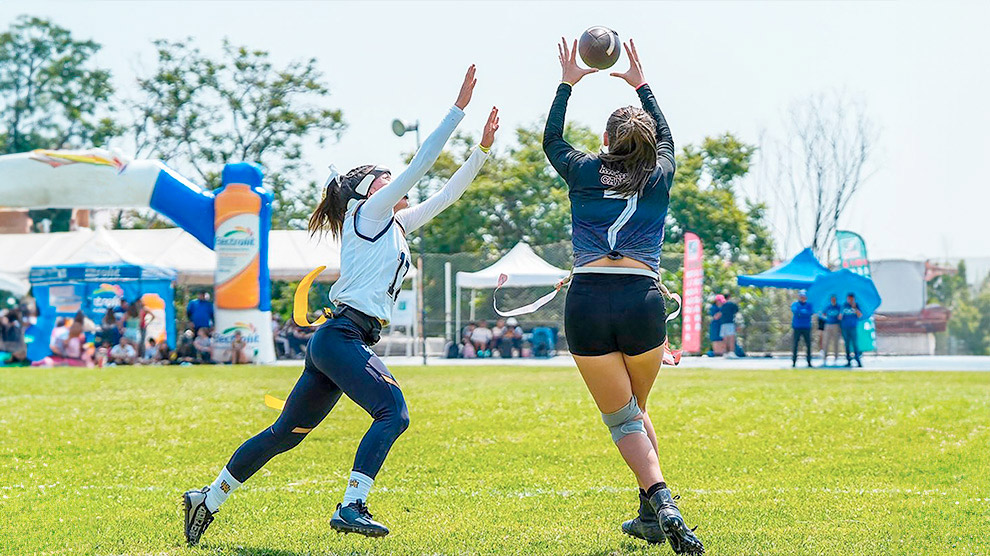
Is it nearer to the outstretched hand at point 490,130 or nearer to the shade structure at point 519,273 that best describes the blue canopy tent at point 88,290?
the shade structure at point 519,273

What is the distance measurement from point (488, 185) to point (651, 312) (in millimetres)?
42409

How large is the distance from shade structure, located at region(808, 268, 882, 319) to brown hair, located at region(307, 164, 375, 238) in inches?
929

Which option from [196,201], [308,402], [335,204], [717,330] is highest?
[196,201]

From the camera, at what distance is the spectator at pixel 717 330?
3300cm

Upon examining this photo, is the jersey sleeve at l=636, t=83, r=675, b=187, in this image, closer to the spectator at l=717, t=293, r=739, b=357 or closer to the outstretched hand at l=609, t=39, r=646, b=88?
the outstretched hand at l=609, t=39, r=646, b=88

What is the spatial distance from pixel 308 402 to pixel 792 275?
2943cm

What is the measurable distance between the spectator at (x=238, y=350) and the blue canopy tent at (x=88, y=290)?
14.4 ft

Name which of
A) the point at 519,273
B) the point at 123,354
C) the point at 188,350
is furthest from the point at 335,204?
the point at 519,273

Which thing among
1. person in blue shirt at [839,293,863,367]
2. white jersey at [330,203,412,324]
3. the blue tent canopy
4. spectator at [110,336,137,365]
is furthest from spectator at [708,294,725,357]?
white jersey at [330,203,412,324]

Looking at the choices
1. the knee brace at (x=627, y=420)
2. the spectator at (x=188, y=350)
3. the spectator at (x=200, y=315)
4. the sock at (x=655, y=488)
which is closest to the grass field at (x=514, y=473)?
the sock at (x=655, y=488)

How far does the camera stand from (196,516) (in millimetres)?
5598

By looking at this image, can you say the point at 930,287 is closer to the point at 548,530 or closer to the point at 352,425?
the point at 352,425

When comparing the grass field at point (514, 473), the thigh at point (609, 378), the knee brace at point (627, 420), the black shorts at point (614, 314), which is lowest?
the grass field at point (514, 473)

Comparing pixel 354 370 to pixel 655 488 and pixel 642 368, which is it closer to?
pixel 642 368
